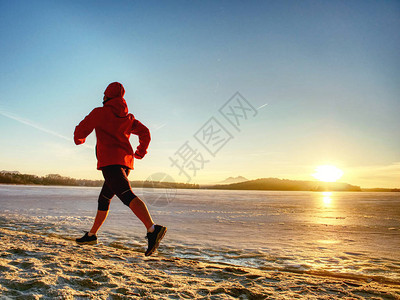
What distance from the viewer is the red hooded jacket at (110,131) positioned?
3.12m

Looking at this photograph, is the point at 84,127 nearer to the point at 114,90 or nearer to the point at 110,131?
the point at 110,131

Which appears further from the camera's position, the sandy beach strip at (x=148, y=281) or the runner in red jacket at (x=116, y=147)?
the runner in red jacket at (x=116, y=147)

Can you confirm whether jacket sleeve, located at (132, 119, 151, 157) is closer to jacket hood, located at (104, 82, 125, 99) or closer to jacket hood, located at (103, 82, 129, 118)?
jacket hood, located at (103, 82, 129, 118)

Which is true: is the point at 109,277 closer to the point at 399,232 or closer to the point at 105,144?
the point at 105,144

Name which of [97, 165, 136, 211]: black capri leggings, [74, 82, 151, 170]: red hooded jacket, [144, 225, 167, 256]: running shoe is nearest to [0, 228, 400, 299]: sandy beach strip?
[144, 225, 167, 256]: running shoe

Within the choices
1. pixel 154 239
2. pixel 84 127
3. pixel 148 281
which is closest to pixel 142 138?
pixel 84 127

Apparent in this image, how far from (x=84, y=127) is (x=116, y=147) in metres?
0.42

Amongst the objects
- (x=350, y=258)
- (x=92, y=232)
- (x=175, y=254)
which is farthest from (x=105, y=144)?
(x=350, y=258)

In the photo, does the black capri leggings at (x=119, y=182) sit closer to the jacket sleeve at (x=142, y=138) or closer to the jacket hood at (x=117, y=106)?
the jacket sleeve at (x=142, y=138)

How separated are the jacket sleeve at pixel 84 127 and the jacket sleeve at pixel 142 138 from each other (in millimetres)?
545

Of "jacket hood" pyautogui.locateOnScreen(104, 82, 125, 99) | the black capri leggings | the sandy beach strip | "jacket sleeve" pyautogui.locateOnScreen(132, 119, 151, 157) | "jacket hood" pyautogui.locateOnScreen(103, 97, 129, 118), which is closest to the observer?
the sandy beach strip

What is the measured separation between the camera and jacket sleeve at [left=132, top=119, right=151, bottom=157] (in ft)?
11.5

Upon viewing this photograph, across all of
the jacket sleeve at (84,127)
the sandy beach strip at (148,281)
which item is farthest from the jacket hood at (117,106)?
the sandy beach strip at (148,281)

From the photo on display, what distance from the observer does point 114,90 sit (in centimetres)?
333
